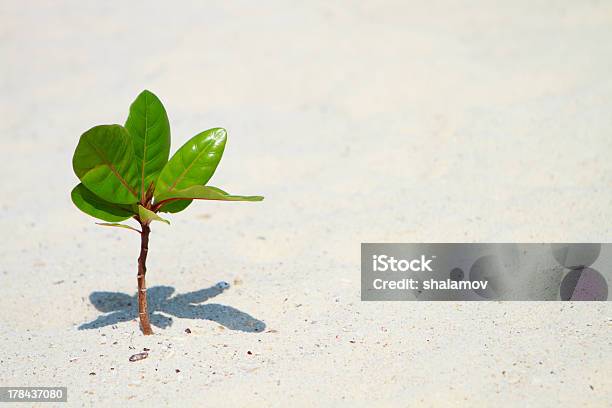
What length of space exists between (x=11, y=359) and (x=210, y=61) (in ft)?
10.3

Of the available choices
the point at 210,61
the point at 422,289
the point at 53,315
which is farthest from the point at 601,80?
the point at 53,315

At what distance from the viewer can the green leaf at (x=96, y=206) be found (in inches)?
85.0

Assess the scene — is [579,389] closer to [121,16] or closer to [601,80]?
[601,80]

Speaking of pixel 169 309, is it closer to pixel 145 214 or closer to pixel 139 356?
pixel 139 356

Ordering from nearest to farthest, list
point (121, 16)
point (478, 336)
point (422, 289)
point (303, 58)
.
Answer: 1. point (478, 336)
2. point (422, 289)
3. point (303, 58)
4. point (121, 16)

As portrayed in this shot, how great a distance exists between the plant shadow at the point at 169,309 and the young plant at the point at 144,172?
35 cm

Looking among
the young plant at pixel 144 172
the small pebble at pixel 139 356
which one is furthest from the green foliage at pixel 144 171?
the small pebble at pixel 139 356

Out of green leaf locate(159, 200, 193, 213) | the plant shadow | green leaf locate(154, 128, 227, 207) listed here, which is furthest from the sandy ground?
green leaf locate(154, 128, 227, 207)

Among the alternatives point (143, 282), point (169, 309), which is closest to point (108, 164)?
point (143, 282)

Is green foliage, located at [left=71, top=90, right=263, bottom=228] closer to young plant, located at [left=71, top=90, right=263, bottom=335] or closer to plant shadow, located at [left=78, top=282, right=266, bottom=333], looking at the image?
young plant, located at [left=71, top=90, right=263, bottom=335]

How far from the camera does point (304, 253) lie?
3062mm

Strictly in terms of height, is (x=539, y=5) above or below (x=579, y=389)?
above

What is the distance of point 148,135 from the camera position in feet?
7.15

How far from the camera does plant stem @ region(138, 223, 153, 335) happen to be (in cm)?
223
